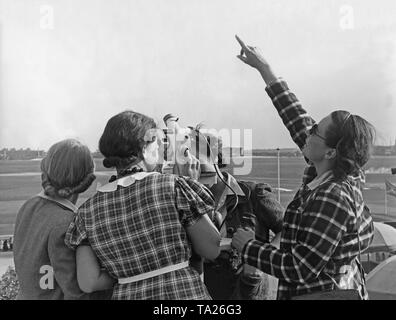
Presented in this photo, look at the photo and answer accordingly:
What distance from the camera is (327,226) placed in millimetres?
948

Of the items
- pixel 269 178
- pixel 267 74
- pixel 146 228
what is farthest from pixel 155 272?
pixel 269 178

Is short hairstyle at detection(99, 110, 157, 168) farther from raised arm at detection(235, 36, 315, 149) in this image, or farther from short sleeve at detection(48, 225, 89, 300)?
raised arm at detection(235, 36, 315, 149)

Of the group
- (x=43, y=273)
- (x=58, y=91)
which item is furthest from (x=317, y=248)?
(x=58, y=91)

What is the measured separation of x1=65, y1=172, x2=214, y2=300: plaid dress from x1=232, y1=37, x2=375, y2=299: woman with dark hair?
153mm

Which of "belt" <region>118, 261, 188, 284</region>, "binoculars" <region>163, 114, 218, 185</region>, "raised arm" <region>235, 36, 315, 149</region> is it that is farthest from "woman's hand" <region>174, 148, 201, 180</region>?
"belt" <region>118, 261, 188, 284</region>

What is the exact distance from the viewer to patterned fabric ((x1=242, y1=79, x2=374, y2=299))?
95cm

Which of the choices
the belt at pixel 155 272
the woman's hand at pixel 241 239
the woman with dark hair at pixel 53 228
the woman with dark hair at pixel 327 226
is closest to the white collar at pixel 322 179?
the woman with dark hair at pixel 327 226

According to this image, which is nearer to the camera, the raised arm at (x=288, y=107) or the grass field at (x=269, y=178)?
the raised arm at (x=288, y=107)

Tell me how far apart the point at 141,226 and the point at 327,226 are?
0.41 m

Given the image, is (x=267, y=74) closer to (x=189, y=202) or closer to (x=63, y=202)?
(x=189, y=202)

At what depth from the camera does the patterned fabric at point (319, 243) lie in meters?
0.95

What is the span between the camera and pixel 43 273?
1.17 metres

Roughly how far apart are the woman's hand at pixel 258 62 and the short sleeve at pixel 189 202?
48 centimetres

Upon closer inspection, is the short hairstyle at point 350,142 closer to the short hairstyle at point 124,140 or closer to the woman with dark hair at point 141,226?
the woman with dark hair at point 141,226
